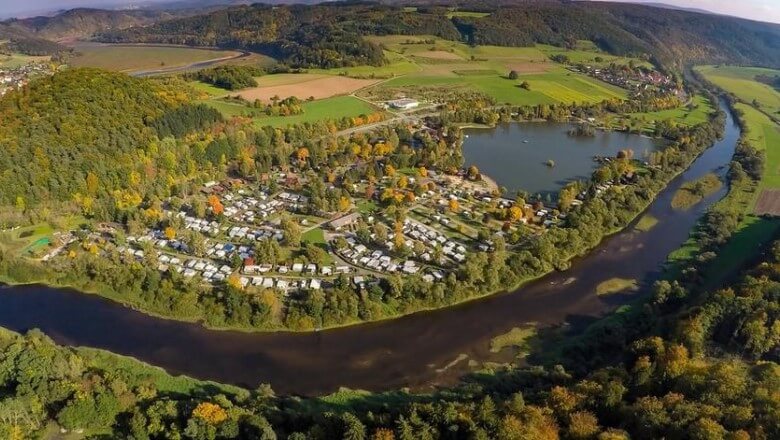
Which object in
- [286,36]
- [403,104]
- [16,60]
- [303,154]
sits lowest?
[303,154]

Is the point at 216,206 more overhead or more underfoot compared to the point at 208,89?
more underfoot

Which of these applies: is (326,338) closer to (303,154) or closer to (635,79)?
(303,154)

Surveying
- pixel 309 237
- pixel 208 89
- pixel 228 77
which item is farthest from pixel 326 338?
pixel 228 77

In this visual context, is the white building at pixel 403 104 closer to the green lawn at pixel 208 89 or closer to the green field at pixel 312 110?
the green field at pixel 312 110

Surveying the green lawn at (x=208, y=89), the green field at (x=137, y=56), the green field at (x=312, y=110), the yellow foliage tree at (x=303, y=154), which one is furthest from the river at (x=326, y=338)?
the green field at (x=137, y=56)

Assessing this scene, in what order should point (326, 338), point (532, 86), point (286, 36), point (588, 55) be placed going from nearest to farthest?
point (326, 338) → point (532, 86) → point (588, 55) → point (286, 36)

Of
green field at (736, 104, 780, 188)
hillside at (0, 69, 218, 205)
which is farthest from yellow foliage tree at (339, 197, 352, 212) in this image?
green field at (736, 104, 780, 188)

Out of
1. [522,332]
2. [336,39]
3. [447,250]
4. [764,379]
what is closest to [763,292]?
[764,379]
